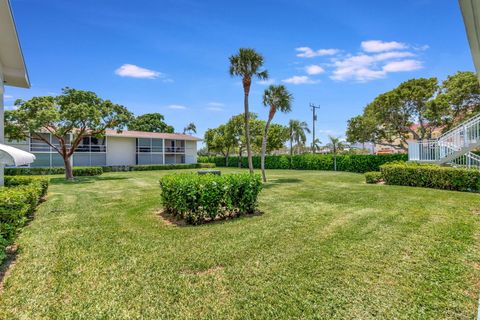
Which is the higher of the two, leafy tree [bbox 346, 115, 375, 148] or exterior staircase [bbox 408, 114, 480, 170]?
leafy tree [bbox 346, 115, 375, 148]

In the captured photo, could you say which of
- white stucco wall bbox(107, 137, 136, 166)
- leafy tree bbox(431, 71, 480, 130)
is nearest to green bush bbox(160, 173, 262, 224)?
leafy tree bbox(431, 71, 480, 130)

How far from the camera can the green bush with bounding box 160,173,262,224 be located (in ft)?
21.2

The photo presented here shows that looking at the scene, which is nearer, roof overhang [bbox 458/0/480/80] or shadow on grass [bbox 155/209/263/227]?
roof overhang [bbox 458/0/480/80]

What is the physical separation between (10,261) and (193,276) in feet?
10.8

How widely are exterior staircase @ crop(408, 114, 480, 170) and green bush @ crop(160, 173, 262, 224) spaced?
11.0 m

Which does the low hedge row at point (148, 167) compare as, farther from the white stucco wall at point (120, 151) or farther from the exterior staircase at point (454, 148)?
→ the exterior staircase at point (454, 148)

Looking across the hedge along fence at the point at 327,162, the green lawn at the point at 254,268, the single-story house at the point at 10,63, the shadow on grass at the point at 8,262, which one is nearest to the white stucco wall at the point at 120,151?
the hedge along fence at the point at 327,162

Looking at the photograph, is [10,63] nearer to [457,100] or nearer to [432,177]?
[432,177]

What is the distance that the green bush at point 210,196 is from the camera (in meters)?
6.45

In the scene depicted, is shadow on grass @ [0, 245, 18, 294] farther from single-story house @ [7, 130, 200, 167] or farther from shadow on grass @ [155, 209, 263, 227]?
single-story house @ [7, 130, 200, 167]

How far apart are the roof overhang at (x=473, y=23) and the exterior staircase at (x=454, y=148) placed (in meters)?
13.9

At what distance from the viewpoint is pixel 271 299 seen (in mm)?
3203

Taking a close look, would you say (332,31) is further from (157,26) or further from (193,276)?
(193,276)

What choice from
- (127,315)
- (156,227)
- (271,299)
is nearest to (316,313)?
(271,299)
